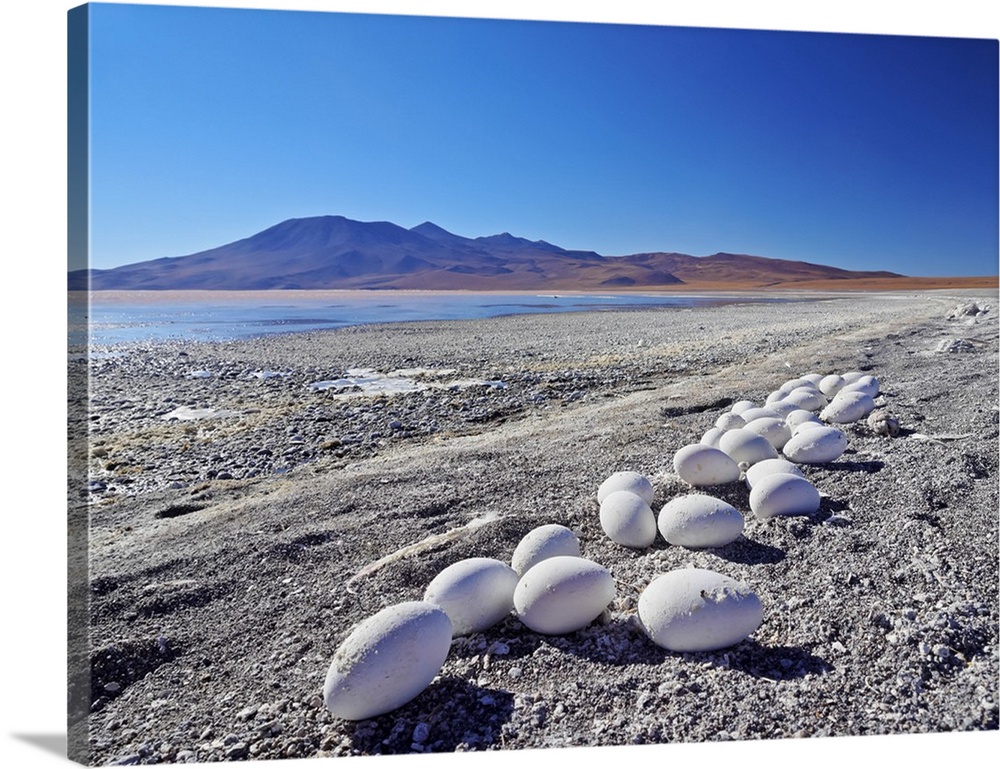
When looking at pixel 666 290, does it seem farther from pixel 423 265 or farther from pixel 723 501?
pixel 723 501

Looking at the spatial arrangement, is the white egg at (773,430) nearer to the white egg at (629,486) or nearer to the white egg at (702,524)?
the white egg at (629,486)

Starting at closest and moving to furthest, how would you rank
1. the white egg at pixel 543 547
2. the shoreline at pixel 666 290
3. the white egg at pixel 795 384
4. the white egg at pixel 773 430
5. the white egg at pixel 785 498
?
the white egg at pixel 543 547 < the white egg at pixel 785 498 < the shoreline at pixel 666 290 < the white egg at pixel 773 430 < the white egg at pixel 795 384

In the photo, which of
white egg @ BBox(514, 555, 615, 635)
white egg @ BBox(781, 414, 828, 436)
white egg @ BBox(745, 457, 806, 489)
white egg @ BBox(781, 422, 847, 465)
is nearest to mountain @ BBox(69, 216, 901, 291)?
white egg @ BBox(781, 414, 828, 436)

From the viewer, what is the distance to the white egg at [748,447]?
2.57m

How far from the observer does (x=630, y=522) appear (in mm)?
2074

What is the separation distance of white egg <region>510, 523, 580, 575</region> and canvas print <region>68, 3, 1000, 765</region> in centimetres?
→ 1

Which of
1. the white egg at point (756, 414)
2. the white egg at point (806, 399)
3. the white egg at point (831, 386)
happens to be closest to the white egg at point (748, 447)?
the white egg at point (756, 414)

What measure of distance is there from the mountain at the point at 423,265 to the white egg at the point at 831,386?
22.8 inches

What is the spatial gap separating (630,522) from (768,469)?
0.57m

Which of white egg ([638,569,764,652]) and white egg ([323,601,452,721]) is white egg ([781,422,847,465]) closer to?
white egg ([638,569,764,652])

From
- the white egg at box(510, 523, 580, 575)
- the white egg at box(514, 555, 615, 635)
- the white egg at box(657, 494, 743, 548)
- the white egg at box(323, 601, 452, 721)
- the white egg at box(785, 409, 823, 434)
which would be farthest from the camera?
the white egg at box(785, 409, 823, 434)

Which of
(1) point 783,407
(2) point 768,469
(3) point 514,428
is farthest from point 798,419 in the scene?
(3) point 514,428

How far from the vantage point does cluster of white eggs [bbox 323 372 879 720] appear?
142 cm

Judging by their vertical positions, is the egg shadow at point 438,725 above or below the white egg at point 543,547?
below
